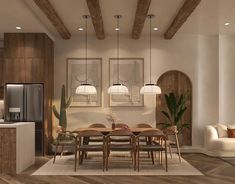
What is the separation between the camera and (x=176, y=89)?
9.32 meters

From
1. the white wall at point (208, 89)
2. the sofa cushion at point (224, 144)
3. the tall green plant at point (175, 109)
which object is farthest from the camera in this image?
the white wall at point (208, 89)

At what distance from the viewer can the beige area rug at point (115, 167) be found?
621 centimetres

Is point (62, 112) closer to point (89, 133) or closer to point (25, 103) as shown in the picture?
point (25, 103)

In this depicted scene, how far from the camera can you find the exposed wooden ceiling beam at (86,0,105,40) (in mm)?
6020

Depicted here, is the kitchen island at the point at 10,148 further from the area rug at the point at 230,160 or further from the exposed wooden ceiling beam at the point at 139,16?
the area rug at the point at 230,160

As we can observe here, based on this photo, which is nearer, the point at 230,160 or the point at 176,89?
the point at 230,160

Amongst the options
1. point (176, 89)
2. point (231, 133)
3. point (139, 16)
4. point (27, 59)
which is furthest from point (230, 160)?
point (27, 59)

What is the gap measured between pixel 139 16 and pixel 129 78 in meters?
2.52

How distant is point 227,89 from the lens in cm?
923

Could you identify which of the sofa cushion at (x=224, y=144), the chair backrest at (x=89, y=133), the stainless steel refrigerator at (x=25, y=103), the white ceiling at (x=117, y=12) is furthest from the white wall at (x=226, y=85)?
the stainless steel refrigerator at (x=25, y=103)

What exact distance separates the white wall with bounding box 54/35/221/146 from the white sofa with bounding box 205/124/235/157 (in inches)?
22.2

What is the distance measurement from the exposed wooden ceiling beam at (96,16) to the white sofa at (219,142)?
11.5ft

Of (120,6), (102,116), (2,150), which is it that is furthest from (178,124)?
(2,150)

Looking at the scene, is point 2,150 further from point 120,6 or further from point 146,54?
point 146,54
